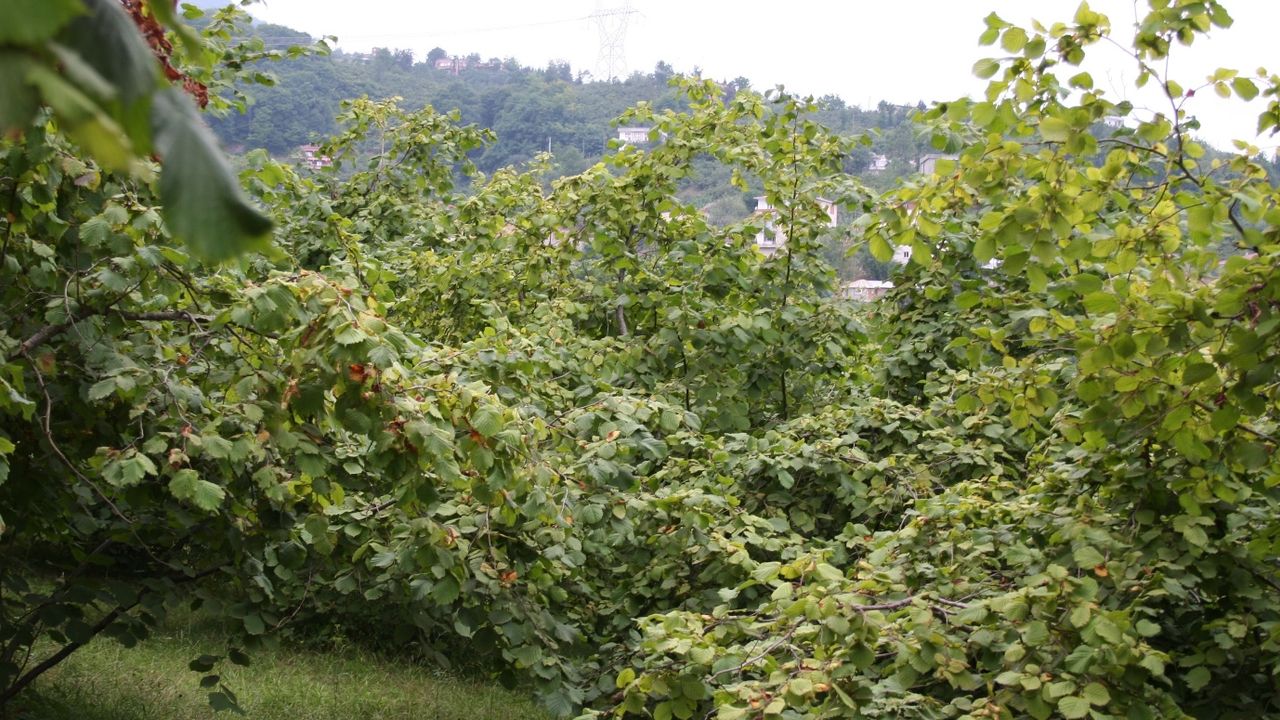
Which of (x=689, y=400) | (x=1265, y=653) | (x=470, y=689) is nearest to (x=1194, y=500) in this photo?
(x=1265, y=653)

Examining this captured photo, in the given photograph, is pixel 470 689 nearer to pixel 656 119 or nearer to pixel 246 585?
pixel 246 585

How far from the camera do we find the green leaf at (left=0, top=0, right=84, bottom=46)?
0.54m

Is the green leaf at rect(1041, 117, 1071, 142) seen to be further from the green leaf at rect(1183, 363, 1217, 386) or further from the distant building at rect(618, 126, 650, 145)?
the distant building at rect(618, 126, 650, 145)

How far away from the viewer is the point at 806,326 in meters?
7.32

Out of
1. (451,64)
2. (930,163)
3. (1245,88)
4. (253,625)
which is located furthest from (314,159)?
(451,64)

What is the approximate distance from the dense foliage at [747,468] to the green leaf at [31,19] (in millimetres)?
2349

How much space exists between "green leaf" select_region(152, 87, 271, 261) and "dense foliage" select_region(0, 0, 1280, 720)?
2.27m

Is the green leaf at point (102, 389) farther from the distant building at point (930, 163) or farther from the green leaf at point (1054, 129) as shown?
the green leaf at point (1054, 129)

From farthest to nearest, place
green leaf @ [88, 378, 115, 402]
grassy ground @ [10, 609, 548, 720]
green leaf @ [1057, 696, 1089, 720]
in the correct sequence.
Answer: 1. grassy ground @ [10, 609, 548, 720]
2. green leaf @ [88, 378, 115, 402]
3. green leaf @ [1057, 696, 1089, 720]

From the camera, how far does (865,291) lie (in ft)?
38.3

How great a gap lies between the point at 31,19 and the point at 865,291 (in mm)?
11448

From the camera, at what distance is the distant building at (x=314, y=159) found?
12330 millimetres

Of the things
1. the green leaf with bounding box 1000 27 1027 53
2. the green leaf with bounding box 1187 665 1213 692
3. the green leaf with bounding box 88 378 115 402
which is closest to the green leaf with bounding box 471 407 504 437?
the green leaf with bounding box 88 378 115 402

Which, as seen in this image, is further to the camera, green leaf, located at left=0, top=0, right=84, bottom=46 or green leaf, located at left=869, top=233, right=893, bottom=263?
green leaf, located at left=869, top=233, right=893, bottom=263
